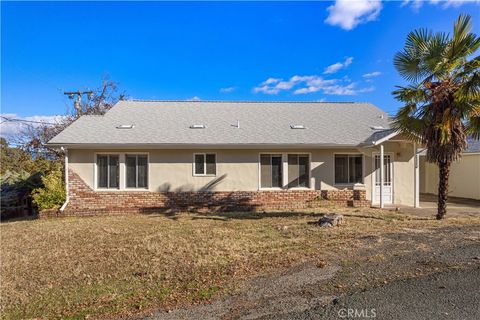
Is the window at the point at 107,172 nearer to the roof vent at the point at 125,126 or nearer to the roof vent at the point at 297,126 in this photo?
the roof vent at the point at 125,126

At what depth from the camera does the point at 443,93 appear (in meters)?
9.78

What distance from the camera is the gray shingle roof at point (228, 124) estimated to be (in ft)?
45.3

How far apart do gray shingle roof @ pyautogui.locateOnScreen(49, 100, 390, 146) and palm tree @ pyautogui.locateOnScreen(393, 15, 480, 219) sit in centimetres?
394

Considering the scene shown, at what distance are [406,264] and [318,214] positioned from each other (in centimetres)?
604

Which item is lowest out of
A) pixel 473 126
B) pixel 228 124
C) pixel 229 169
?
pixel 229 169

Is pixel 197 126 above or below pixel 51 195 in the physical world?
above

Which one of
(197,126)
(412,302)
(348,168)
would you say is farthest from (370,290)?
(197,126)

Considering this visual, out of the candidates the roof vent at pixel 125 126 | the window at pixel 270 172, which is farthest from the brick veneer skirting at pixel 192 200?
the roof vent at pixel 125 126

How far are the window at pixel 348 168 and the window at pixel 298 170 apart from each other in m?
1.29

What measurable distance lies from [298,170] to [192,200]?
4516 mm

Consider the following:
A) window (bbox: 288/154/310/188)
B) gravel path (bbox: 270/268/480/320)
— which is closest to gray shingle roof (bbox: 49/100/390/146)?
window (bbox: 288/154/310/188)

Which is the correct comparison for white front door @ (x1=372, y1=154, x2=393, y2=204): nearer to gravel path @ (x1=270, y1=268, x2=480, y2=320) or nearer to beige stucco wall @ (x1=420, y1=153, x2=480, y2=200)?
beige stucco wall @ (x1=420, y1=153, x2=480, y2=200)

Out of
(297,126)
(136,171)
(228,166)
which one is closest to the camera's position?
(136,171)

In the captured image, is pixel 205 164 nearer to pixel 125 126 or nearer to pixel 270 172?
pixel 270 172
